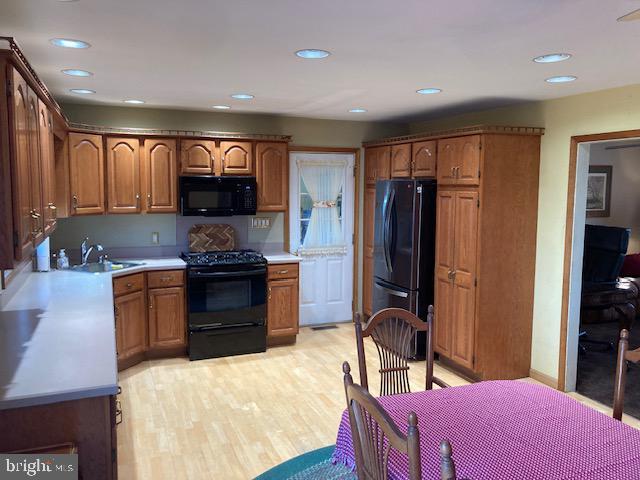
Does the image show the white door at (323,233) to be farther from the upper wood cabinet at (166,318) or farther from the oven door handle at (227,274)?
the upper wood cabinet at (166,318)

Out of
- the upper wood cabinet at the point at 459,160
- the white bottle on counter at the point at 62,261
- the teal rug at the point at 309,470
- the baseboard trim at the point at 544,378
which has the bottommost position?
the teal rug at the point at 309,470

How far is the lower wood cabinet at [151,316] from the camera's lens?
446 cm

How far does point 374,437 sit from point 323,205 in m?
4.53

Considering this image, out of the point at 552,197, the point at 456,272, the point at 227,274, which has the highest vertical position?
the point at 552,197

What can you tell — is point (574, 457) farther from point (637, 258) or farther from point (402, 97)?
point (637, 258)

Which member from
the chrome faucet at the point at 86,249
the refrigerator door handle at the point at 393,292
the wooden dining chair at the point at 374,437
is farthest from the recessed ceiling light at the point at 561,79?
the chrome faucet at the point at 86,249

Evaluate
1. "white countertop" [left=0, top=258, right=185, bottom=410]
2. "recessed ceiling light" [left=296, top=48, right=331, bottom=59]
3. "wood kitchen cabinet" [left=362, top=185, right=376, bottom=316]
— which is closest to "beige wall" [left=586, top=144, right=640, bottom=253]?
"wood kitchen cabinet" [left=362, top=185, right=376, bottom=316]

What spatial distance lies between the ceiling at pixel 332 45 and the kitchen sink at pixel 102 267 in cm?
149

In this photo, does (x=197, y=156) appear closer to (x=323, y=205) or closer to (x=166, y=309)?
(x=166, y=309)

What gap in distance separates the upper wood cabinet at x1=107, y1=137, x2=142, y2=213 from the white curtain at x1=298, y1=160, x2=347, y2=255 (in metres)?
1.82

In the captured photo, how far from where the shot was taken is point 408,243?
4.77 meters

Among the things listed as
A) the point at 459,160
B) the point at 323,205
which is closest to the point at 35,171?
the point at 459,160

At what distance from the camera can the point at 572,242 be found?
13.4ft

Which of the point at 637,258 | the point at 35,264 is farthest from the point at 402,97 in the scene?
the point at 637,258
